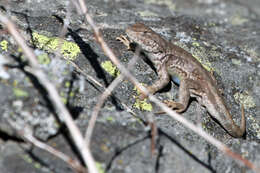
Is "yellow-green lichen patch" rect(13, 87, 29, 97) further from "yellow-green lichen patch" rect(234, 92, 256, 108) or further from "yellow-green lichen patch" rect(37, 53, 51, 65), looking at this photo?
"yellow-green lichen patch" rect(234, 92, 256, 108)

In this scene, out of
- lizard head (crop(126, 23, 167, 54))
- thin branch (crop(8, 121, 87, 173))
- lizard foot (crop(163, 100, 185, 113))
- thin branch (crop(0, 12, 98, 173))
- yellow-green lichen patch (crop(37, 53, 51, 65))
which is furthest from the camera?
lizard head (crop(126, 23, 167, 54))

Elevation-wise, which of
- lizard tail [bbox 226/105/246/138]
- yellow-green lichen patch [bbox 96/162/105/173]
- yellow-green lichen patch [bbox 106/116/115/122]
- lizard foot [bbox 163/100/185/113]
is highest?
yellow-green lichen patch [bbox 106/116/115/122]

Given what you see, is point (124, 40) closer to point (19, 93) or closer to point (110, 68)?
point (110, 68)

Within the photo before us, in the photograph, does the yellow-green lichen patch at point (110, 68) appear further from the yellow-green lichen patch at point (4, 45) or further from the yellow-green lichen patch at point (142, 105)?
the yellow-green lichen patch at point (4, 45)

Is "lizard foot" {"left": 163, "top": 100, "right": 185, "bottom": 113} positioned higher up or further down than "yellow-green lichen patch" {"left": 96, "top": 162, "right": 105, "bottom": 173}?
further down

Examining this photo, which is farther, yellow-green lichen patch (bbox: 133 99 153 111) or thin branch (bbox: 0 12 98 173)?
yellow-green lichen patch (bbox: 133 99 153 111)

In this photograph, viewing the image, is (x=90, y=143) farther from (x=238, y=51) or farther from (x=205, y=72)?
(x=238, y=51)

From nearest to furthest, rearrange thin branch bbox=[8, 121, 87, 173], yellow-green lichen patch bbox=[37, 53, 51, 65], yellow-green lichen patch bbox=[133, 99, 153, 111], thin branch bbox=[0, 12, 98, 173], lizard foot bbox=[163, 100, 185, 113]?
thin branch bbox=[0, 12, 98, 173] → thin branch bbox=[8, 121, 87, 173] → yellow-green lichen patch bbox=[37, 53, 51, 65] → yellow-green lichen patch bbox=[133, 99, 153, 111] → lizard foot bbox=[163, 100, 185, 113]

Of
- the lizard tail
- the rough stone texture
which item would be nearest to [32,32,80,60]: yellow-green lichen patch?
the rough stone texture
